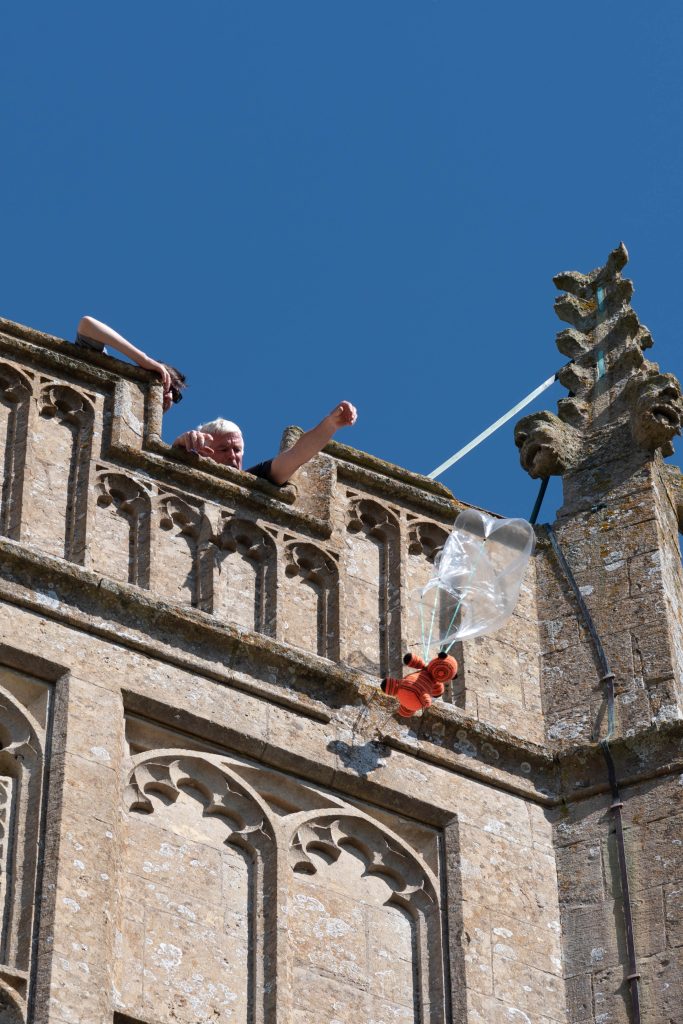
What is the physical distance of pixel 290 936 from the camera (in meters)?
14.2

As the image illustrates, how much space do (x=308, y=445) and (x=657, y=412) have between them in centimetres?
197

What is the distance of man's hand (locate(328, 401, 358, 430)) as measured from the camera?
1566cm

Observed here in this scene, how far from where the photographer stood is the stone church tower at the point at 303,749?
13.9 meters

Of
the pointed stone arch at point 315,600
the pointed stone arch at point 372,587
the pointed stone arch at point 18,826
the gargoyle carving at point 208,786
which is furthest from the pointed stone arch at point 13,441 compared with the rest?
the pointed stone arch at point 372,587

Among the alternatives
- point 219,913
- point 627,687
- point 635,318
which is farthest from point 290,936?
point 635,318

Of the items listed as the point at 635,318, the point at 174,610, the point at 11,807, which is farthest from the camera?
the point at 635,318

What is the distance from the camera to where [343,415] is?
1570 centimetres

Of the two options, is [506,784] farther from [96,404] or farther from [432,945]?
[96,404]

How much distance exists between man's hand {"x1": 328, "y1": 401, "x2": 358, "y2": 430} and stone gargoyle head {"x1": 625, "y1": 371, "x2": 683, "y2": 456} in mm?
1801

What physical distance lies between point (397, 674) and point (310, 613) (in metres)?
0.48

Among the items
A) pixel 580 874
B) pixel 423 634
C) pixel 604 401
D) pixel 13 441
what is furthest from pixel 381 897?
pixel 604 401

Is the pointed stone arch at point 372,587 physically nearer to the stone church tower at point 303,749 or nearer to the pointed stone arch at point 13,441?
the stone church tower at point 303,749

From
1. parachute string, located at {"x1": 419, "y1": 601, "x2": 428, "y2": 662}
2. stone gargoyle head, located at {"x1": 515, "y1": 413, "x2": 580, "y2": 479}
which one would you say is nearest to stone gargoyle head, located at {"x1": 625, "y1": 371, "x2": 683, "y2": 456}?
stone gargoyle head, located at {"x1": 515, "y1": 413, "x2": 580, "y2": 479}

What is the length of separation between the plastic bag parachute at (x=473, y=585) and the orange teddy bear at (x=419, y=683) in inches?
14.1
